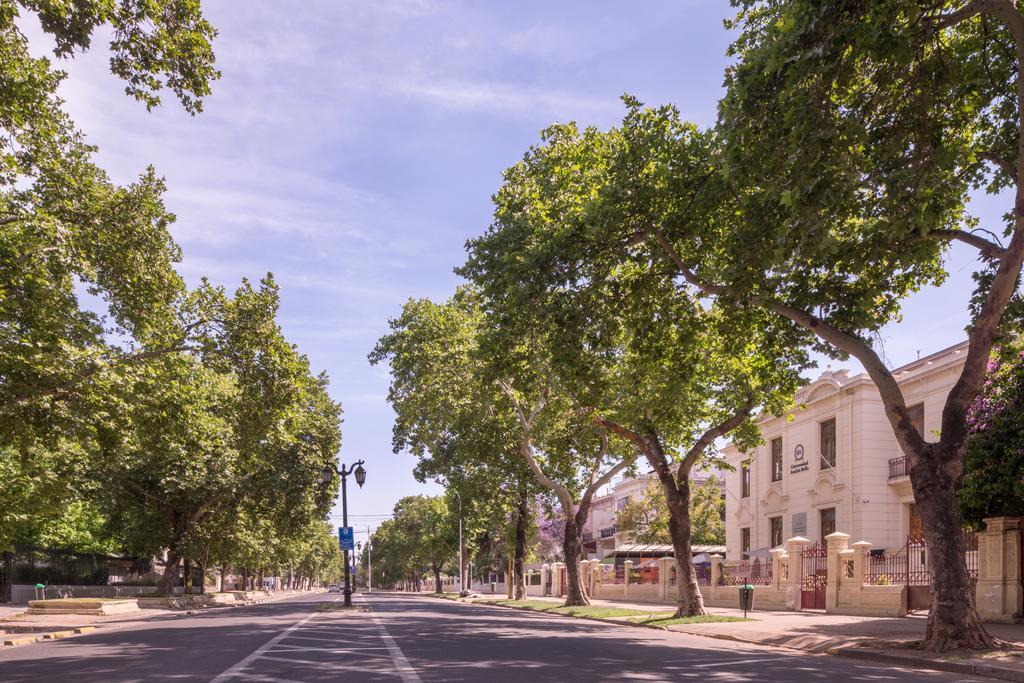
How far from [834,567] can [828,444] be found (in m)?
11.3

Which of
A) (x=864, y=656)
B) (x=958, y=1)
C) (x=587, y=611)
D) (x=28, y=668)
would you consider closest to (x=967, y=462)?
(x=864, y=656)

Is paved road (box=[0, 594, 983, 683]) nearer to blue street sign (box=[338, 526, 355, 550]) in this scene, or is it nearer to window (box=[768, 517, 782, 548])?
blue street sign (box=[338, 526, 355, 550])

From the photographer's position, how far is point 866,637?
677 inches

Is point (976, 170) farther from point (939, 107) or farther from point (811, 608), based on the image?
point (811, 608)

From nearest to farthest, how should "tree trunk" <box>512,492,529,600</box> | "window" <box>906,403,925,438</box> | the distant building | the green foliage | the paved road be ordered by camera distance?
the paved road < "window" <box>906,403,925,438</box> < "tree trunk" <box>512,492,529,600</box> < the distant building < the green foliage

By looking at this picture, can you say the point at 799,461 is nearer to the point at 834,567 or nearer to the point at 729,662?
the point at 834,567

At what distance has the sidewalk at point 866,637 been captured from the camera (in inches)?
490

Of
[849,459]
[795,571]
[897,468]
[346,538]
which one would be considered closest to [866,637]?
[795,571]

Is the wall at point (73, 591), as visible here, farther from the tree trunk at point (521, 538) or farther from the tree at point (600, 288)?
the tree at point (600, 288)

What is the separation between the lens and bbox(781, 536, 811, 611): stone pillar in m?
29.7

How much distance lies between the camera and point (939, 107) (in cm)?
1470

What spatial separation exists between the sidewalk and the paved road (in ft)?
2.06

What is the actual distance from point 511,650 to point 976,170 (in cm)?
1167

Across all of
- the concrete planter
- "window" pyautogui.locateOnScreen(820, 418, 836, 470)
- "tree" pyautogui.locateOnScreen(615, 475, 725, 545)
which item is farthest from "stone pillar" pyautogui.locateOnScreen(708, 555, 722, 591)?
the concrete planter
